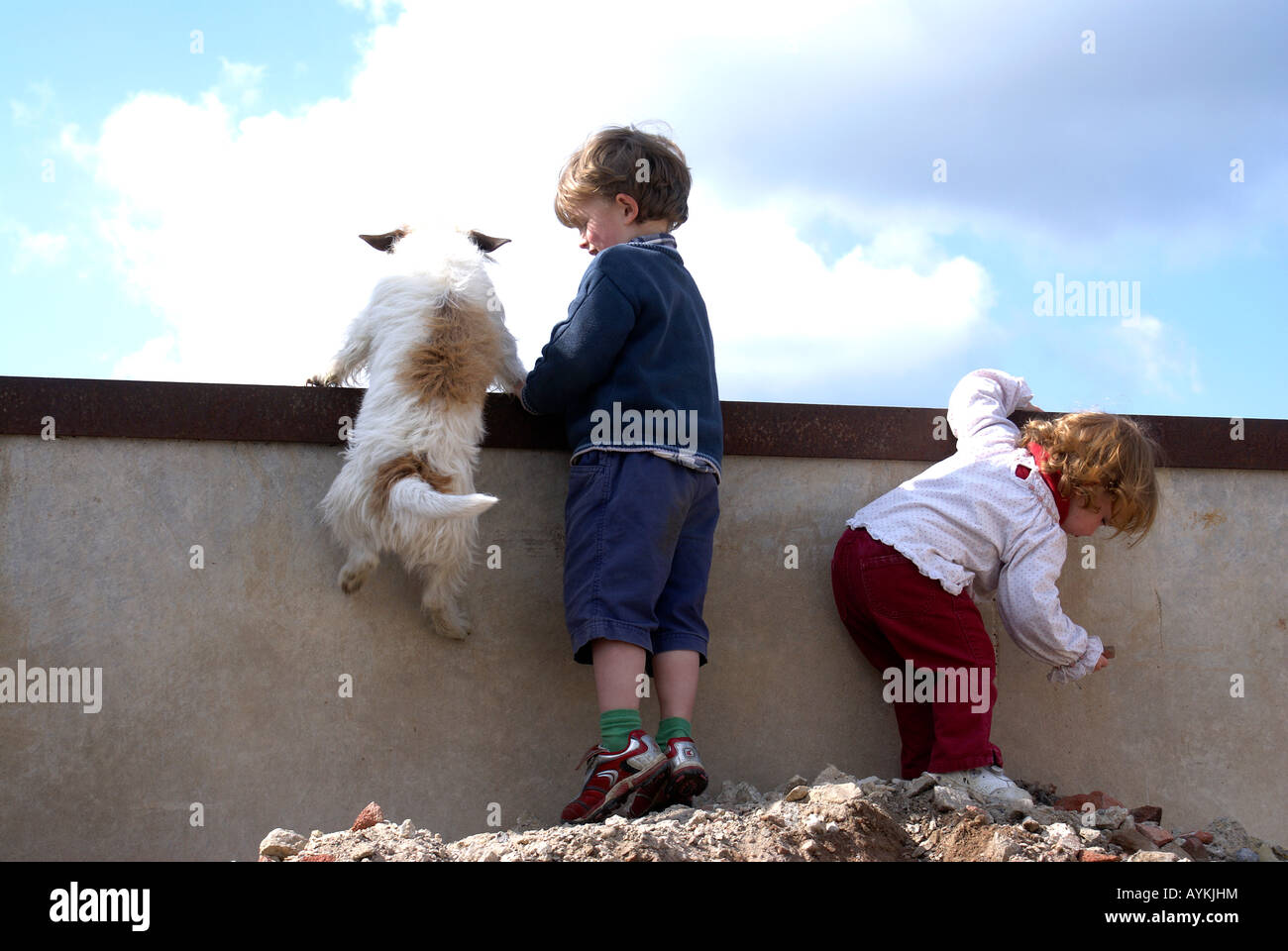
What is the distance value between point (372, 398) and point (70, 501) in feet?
3.32

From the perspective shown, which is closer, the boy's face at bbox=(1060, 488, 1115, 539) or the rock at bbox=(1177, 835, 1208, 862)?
the rock at bbox=(1177, 835, 1208, 862)

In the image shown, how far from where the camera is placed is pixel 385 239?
3.80 m

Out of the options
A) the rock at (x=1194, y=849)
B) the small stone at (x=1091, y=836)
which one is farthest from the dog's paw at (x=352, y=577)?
the rock at (x=1194, y=849)

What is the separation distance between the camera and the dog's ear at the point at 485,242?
3746 mm

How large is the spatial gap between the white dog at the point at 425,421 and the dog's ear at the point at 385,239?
0.91 feet

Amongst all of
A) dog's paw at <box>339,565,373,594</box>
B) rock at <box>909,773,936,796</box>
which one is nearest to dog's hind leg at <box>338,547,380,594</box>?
dog's paw at <box>339,565,373,594</box>

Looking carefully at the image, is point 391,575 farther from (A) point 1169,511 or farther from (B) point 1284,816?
(B) point 1284,816

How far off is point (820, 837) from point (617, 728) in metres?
0.67

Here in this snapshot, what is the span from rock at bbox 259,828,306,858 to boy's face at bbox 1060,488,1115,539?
2433 mm

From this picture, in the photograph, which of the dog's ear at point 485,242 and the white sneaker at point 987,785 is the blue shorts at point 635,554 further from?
the dog's ear at point 485,242

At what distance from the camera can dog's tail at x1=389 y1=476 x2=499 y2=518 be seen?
9.30ft

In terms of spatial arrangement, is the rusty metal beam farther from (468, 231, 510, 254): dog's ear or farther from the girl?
(468, 231, 510, 254): dog's ear

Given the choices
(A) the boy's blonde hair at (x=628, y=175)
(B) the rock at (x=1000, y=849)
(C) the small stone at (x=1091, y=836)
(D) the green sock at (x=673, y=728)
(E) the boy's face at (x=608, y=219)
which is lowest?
(C) the small stone at (x=1091, y=836)
